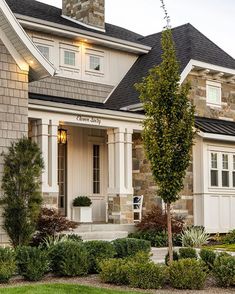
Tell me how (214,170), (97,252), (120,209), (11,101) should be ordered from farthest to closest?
1. (214,170)
2. (120,209)
3. (11,101)
4. (97,252)

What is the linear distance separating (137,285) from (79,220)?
8202 millimetres

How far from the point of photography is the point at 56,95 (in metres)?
→ 18.6

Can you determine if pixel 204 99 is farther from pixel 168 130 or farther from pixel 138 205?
pixel 168 130

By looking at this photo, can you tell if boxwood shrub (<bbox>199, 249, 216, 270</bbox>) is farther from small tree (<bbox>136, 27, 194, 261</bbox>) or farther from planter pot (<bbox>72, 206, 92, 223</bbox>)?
planter pot (<bbox>72, 206, 92, 223</bbox>)

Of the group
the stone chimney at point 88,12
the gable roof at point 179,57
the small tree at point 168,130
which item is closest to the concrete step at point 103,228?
the gable roof at point 179,57

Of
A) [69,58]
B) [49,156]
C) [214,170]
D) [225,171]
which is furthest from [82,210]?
[69,58]

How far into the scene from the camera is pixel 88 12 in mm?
21250

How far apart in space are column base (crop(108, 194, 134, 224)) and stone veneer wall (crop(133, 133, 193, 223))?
55.7 inches

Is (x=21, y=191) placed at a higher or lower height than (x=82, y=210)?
higher

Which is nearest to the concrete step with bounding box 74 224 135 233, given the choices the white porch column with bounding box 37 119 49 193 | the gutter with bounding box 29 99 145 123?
the white porch column with bounding box 37 119 49 193

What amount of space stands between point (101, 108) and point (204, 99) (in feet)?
17.9

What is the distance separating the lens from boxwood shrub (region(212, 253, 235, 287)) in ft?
32.2

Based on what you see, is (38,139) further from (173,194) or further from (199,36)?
(199,36)

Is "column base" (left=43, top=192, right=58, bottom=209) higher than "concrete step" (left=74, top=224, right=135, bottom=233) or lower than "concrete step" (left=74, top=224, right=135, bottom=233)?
higher
